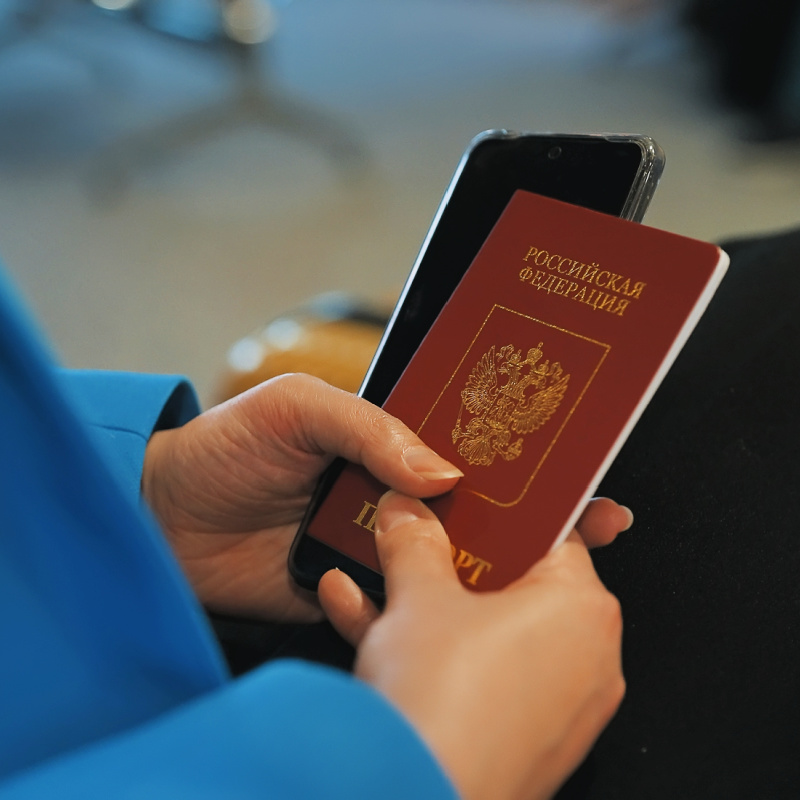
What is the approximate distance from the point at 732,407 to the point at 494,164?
0.24 meters

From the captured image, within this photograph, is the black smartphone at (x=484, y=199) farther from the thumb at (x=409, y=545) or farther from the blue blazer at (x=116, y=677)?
the blue blazer at (x=116, y=677)

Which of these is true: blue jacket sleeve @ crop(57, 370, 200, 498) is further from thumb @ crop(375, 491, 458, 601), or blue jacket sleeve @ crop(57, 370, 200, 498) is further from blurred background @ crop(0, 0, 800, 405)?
blurred background @ crop(0, 0, 800, 405)

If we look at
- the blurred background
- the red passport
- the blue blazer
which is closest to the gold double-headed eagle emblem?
the red passport

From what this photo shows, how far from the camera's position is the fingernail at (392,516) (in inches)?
17.8

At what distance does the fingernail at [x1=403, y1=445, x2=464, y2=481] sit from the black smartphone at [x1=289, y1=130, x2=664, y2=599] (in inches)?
3.9

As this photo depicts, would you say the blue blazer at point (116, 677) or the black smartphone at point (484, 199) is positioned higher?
the black smartphone at point (484, 199)

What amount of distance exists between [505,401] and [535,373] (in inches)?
0.9

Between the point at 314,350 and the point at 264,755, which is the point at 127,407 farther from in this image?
the point at 264,755

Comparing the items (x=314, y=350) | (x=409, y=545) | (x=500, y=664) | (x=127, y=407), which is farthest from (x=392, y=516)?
(x=314, y=350)

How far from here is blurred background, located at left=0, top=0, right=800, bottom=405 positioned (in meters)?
1.58

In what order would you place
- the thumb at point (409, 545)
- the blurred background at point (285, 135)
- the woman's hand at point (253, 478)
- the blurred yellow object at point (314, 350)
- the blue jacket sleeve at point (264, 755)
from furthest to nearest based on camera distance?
the blurred background at point (285, 135) → the blurred yellow object at point (314, 350) → the woman's hand at point (253, 478) → the thumb at point (409, 545) → the blue jacket sleeve at point (264, 755)

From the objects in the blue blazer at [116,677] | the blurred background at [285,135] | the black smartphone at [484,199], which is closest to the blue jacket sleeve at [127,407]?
the black smartphone at [484,199]

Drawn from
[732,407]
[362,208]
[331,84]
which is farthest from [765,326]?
[331,84]

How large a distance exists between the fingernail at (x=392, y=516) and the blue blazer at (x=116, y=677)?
0.15 meters
